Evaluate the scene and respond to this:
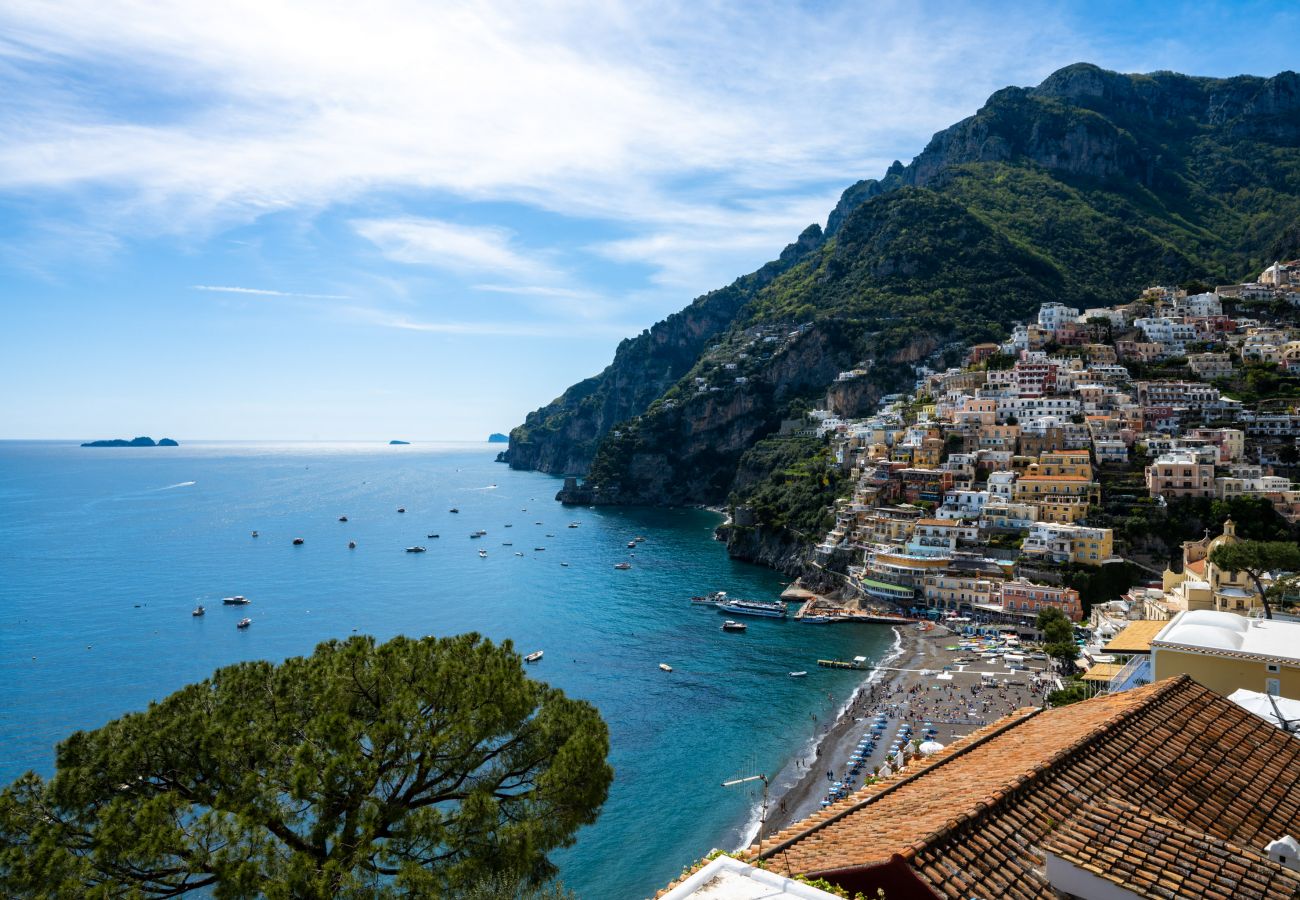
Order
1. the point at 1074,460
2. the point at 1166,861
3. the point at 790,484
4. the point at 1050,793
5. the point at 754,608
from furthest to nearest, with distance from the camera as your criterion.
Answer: the point at 790,484 → the point at 1074,460 → the point at 754,608 → the point at 1050,793 → the point at 1166,861

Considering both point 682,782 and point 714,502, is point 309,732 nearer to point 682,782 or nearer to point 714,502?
point 682,782

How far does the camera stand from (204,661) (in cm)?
4616

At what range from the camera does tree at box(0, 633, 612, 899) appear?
29.4ft

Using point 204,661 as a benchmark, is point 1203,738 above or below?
above

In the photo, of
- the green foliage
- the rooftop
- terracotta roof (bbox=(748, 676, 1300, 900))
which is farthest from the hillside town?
terracotta roof (bbox=(748, 676, 1300, 900))

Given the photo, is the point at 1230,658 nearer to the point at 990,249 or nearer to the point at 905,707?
the point at 905,707

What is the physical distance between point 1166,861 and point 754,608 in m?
54.5

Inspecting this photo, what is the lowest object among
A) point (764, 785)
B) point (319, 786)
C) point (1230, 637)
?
point (764, 785)

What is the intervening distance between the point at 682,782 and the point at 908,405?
72389mm

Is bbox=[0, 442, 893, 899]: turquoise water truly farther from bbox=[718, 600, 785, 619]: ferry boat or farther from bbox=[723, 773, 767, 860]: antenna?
bbox=[718, 600, 785, 619]: ferry boat

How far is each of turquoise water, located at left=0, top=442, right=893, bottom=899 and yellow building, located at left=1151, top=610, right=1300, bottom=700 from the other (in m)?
16.6

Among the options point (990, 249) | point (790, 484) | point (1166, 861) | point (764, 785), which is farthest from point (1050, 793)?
point (990, 249)

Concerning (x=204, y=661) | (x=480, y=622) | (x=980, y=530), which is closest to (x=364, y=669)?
(x=204, y=661)

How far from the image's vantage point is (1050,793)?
7043mm
